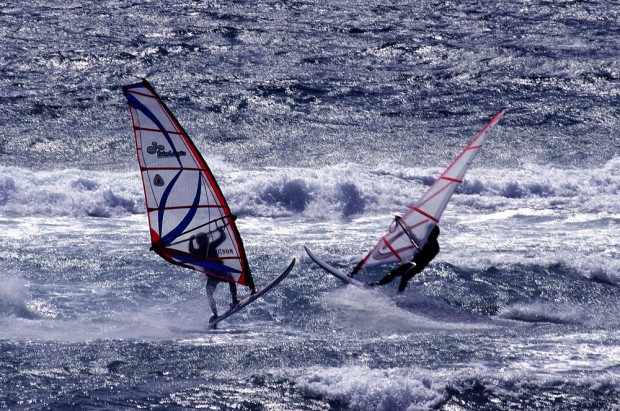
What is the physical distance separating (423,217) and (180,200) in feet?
10.9

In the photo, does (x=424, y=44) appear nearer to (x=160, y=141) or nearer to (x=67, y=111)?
(x=67, y=111)

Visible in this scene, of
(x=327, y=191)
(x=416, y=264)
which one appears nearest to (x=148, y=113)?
(x=416, y=264)

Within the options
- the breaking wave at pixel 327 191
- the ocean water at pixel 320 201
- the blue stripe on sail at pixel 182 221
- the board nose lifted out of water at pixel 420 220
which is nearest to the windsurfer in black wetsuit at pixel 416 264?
the board nose lifted out of water at pixel 420 220

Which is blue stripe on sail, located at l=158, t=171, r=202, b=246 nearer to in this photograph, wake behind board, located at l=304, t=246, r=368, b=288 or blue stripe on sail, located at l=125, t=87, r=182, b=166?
blue stripe on sail, located at l=125, t=87, r=182, b=166

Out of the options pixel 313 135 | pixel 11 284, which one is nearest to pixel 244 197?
pixel 313 135

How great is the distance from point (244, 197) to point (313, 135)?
4026mm

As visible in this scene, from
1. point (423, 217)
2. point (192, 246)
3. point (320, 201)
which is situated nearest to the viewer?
point (192, 246)

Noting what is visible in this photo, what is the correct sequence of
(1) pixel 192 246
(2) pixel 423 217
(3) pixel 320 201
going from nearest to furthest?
(1) pixel 192 246
(2) pixel 423 217
(3) pixel 320 201

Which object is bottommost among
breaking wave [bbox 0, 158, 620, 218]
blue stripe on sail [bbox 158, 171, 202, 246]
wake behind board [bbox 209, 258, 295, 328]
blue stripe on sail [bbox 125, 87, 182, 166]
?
wake behind board [bbox 209, 258, 295, 328]

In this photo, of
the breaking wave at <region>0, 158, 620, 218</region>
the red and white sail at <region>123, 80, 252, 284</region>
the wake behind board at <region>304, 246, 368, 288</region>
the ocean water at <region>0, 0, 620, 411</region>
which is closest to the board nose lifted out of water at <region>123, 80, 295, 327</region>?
the red and white sail at <region>123, 80, 252, 284</region>

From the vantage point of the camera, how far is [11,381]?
32.6ft

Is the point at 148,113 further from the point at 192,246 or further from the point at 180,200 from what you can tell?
the point at 192,246

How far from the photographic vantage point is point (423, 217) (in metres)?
12.8

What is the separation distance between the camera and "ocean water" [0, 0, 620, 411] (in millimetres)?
10219
